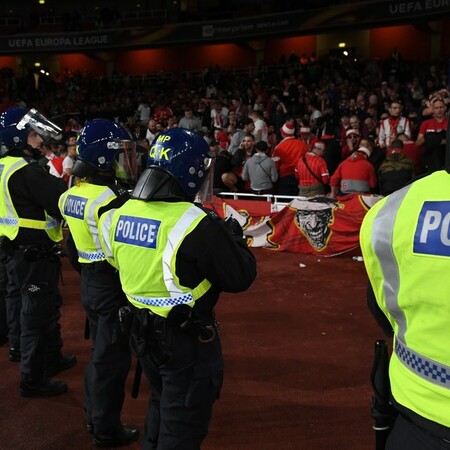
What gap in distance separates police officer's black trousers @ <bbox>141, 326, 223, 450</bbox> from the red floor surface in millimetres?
1230

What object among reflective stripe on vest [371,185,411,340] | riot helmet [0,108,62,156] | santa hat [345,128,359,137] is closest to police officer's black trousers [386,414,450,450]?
reflective stripe on vest [371,185,411,340]

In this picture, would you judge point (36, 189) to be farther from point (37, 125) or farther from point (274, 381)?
point (274, 381)

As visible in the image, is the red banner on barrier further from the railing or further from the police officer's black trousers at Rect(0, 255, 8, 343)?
the police officer's black trousers at Rect(0, 255, 8, 343)

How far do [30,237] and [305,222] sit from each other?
506 cm

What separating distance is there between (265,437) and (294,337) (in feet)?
6.11

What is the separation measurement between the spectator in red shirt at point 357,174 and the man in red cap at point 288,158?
1.26 m

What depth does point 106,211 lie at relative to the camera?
3.69m

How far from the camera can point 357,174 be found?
8.91 meters

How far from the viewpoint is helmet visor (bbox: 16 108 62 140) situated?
4.77 m

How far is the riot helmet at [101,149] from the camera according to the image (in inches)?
154

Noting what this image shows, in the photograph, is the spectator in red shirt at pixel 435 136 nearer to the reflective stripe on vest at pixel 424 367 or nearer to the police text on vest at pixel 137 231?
the police text on vest at pixel 137 231

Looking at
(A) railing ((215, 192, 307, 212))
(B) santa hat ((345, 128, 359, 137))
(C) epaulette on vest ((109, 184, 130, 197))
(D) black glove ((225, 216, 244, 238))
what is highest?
(B) santa hat ((345, 128, 359, 137))

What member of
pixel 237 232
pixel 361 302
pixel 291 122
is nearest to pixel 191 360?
pixel 237 232

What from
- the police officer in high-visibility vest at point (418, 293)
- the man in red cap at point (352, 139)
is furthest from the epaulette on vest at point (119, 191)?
the man in red cap at point (352, 139)
